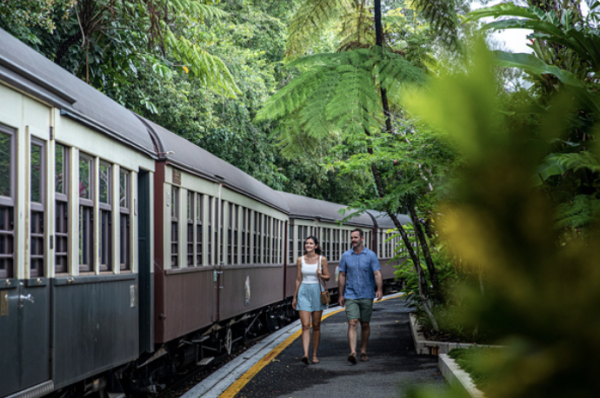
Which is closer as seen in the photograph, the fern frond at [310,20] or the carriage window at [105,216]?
the carriage window at [105,216]

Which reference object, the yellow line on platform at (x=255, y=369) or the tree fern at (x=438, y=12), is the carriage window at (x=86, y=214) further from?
the tree fern at (x=438, y=12)

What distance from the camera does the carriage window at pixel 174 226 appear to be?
9.08 m

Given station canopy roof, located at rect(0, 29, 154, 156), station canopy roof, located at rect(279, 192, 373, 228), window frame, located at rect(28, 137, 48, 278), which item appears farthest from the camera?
station canopy roof, located at rect(279, 192, 373, 228)

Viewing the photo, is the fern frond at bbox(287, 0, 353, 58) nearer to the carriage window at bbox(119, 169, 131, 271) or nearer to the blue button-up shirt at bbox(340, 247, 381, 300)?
the blue button-up shirt at bbox(340, 247, 381, 300)

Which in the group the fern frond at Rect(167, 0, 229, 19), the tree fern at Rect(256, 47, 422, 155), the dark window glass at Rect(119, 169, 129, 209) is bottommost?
the dark window glass at Rect(119, 169, 129, 209)

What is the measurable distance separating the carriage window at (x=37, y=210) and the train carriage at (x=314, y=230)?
43.1ft

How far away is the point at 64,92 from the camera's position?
18.6 feet

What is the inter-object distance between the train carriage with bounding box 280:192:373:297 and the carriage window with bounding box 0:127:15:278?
1362 centimetres

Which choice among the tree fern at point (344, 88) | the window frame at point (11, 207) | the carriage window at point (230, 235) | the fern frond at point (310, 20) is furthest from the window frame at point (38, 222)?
the carriage window at point (230, 235)

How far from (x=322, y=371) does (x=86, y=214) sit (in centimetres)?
454

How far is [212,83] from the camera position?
589 inches

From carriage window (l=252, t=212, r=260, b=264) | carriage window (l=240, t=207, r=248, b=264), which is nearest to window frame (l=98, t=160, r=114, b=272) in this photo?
carriage window (l=240, t=207, r=248, b=264)

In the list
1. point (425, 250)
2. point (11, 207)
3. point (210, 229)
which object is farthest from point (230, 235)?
point (11, 207)

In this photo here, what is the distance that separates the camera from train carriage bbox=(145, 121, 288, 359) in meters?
8.62
